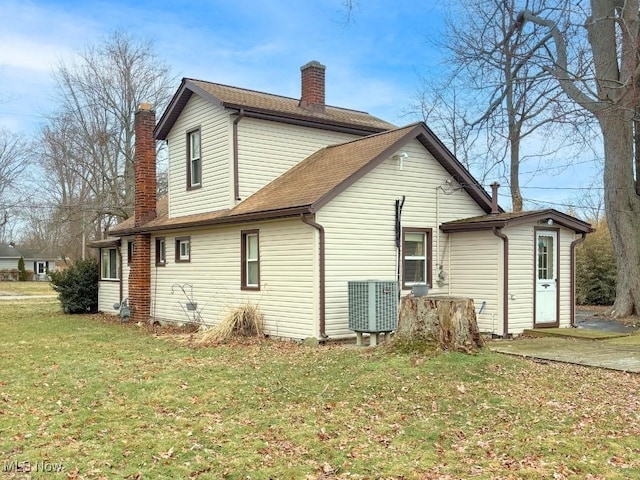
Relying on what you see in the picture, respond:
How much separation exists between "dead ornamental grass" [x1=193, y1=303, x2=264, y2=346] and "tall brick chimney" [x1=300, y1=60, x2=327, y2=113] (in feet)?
22.4

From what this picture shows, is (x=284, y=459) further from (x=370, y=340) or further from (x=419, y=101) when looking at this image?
(x=419, y=101)

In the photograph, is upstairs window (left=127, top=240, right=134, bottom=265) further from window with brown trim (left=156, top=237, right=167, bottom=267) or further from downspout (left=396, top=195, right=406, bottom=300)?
downspout (left=396, top=195, right=406, bottom=300)

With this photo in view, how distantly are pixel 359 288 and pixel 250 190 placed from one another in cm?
448

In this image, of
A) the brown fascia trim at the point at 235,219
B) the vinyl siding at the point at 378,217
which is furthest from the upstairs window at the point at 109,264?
the vinyl siding at the point at 378,217

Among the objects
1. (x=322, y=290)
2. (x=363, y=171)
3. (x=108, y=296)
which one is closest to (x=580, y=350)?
(x=322, y=290)

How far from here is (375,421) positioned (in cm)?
633

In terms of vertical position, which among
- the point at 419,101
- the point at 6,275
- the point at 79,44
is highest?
the point at 79,44

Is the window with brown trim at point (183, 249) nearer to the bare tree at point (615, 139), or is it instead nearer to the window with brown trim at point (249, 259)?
the window with brown trim at point (249, 259)

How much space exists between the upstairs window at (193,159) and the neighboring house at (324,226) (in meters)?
0.04

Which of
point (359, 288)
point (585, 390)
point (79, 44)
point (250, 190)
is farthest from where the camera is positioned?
point (79, 44)

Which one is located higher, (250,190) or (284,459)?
(250,190)

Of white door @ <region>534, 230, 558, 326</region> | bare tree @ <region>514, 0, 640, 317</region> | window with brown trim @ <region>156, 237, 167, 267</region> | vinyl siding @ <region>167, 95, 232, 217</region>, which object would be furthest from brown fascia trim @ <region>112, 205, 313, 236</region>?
bare tree @ <region>514, 0, 640, 317</region>

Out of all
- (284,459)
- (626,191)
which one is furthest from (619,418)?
(626,191)

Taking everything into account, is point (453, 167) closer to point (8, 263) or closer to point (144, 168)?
point (144, 168)
